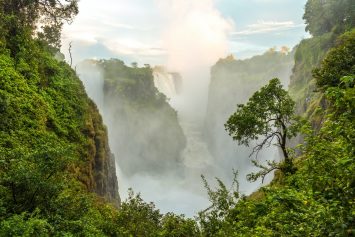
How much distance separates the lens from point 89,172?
27.8 metres

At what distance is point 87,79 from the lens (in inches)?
5197

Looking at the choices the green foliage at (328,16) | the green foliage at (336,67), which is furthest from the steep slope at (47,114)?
the green foliage at (328,16)

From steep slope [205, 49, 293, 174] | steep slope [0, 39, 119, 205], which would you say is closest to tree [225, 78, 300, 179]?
steep slope [0, 39, 119, 205]

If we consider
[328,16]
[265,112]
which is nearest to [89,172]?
[265,112]

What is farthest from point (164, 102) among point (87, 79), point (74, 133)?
point (74, 133)

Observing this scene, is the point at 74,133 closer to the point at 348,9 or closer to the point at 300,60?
the point at 348,9

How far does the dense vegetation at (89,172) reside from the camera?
23.6ft

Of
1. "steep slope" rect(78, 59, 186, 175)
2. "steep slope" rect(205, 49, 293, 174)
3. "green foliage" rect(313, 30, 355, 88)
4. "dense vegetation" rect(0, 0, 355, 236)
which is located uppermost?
"steep slope" rect(205, 49, 293, 174)

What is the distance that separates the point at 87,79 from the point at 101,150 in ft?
339

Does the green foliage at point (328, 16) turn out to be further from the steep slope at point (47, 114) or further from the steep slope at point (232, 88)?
the steep slope at point (232, 88)

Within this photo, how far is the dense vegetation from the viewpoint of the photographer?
7195 mm

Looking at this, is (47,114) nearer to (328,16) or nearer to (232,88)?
(328,16)

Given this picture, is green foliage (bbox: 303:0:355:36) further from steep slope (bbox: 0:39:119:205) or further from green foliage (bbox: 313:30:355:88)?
steep slope (bbox: 0:39:119:205)

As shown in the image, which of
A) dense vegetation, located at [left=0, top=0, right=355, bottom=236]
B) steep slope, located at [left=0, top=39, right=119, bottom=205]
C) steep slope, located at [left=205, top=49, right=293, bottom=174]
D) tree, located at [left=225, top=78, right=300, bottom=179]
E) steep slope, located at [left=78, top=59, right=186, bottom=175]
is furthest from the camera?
steep slope, located at [left=205, top=49, right=293, bottom=174]
